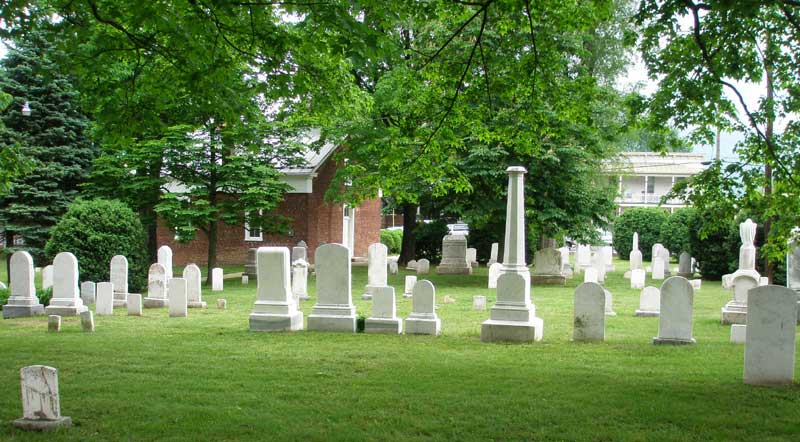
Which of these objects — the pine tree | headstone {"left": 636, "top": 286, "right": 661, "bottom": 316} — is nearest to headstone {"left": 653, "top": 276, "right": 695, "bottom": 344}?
headstone {"left": 636, "top": 286, "right": 661, "bottom": 316}

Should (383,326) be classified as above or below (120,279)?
below

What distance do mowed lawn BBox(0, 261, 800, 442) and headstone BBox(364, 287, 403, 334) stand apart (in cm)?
49

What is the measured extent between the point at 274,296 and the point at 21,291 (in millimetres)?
6344

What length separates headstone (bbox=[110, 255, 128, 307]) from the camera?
1723cm

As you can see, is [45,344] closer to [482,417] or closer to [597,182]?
[482,417]

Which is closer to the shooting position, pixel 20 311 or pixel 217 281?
pixel 20 311

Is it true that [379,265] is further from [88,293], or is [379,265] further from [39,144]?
[39,144]

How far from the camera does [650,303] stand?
1546cm

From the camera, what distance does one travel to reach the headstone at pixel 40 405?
6.35 meters

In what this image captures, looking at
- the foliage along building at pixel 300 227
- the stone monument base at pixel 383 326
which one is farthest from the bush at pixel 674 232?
the stone monument base at pixel 383 326

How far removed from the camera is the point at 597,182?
28922 millimetres

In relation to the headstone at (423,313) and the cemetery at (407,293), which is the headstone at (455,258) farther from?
the headstone at (423,313)

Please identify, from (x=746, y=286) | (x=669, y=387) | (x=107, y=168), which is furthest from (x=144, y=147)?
(x=669, y=387)

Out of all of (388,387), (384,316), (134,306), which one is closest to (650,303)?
(384,316)
